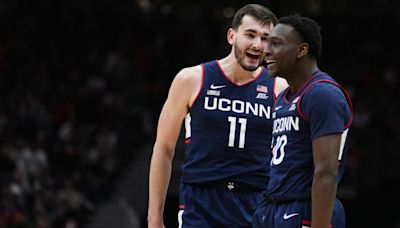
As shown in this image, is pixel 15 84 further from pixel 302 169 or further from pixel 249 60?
pixel 302 169

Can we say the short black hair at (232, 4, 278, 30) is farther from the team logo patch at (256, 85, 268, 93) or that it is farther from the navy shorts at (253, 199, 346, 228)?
the navy shorts at (253, 199, 346, 228)

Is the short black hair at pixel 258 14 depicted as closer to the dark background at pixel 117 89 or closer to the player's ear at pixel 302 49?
the player's ear at pixel 302 49

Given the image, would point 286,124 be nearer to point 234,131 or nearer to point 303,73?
point 303,73

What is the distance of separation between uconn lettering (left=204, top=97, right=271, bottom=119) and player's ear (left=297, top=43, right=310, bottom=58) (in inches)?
59.0

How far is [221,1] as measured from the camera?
2177 cm

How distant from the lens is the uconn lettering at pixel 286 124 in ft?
16.4

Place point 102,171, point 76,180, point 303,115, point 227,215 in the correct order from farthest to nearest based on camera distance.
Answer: point 102,171 < point 76,180 < point 227,215 < point 303,115

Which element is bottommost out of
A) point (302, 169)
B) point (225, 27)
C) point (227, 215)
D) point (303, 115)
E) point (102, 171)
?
point (102, 171)

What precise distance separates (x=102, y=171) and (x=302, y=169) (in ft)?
42.6

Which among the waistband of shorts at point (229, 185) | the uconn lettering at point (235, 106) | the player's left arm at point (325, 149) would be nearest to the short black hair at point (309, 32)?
the player's left arm at point (325, 149)

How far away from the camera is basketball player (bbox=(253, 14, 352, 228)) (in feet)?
15.4

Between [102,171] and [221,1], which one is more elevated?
[221,1]

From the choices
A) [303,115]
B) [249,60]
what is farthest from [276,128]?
[249,60]

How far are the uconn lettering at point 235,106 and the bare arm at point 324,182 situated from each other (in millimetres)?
1800
